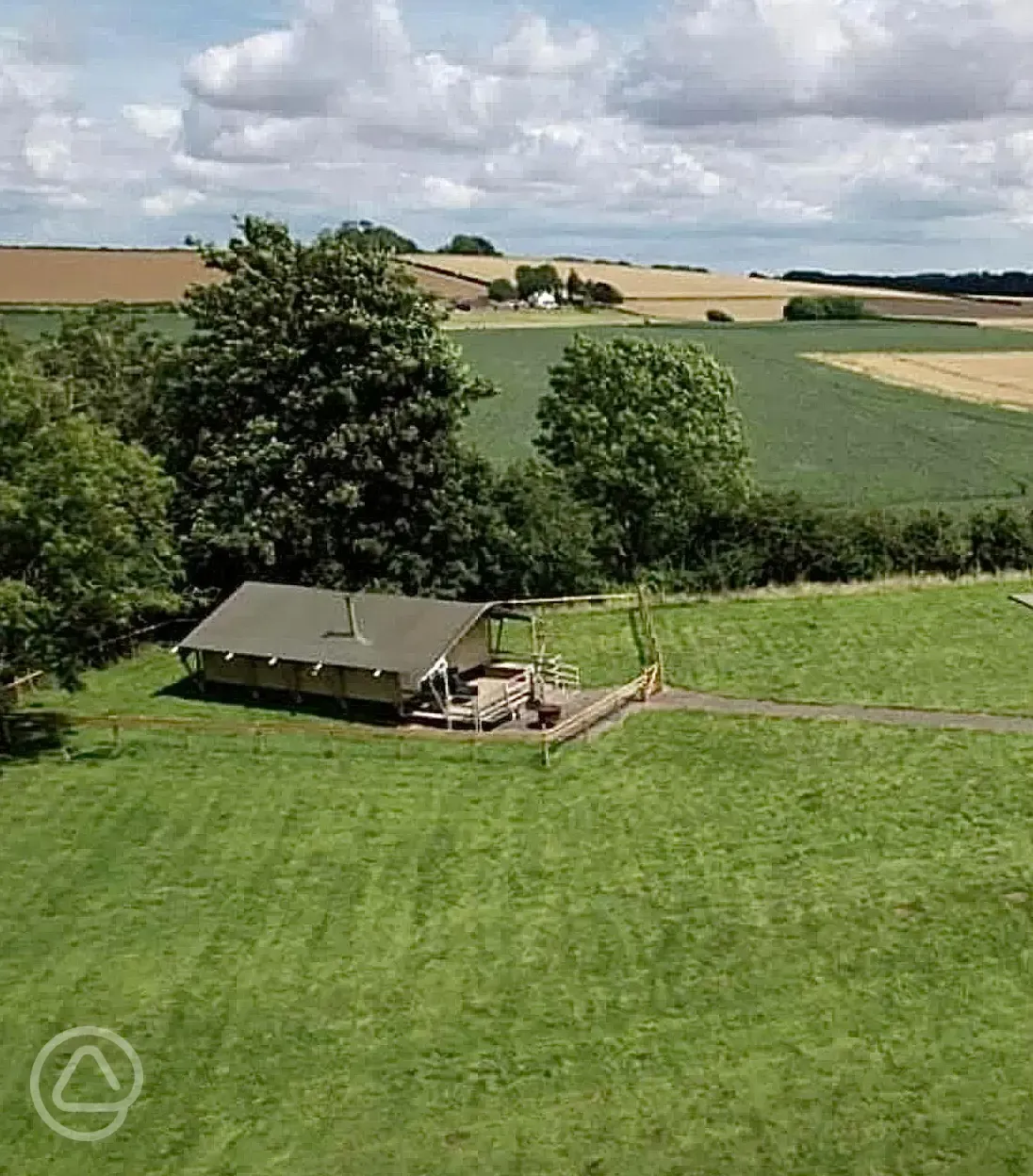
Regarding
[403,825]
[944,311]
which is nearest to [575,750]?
[403,825]

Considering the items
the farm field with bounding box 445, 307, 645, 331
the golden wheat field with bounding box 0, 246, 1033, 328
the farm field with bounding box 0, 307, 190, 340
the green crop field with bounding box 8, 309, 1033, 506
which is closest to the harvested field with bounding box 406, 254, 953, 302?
the golden wheat field with bounding box 0, 246, 1033, 328

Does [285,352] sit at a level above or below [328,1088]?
above

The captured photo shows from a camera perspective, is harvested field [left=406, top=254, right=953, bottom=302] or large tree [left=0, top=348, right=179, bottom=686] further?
harvested field [left=406, top=254, right=953, bottom=302]

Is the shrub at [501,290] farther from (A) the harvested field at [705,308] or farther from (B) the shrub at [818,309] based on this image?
(B) the shrub at [818,309]

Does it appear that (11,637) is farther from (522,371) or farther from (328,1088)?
(522,371)

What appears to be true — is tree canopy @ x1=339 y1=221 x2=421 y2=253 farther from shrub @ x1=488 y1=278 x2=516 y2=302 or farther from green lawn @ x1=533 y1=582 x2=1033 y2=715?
shrub @ x1=488 y1=278 x2=516 y2=302

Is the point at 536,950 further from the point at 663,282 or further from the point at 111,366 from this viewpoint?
the point at 663,282

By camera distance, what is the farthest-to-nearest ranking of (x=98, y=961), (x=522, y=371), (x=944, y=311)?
(x=944, y=311)
(x=522, y=371)
(x=98, y=961)
